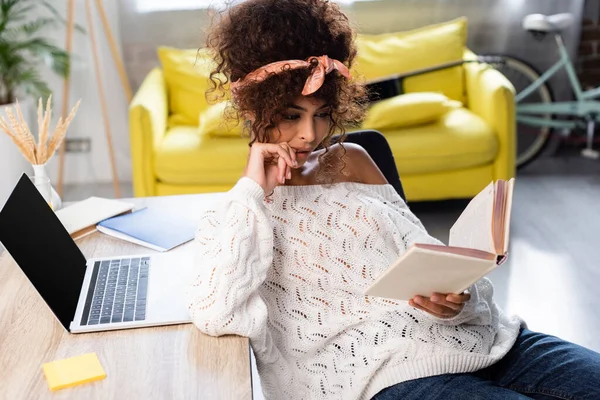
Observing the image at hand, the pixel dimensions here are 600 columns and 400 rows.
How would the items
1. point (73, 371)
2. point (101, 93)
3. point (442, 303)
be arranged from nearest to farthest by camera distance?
point (73, 371) → point (442, 303) → point (101, 93)

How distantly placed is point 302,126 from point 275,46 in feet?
0.51

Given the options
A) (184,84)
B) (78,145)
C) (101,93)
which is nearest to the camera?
(184,84)

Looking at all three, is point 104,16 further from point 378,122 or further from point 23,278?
point 23,278

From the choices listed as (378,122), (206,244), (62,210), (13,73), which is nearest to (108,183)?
(13,73)

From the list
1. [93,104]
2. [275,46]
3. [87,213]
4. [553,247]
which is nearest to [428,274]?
[275,46]

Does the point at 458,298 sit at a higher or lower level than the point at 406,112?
higher

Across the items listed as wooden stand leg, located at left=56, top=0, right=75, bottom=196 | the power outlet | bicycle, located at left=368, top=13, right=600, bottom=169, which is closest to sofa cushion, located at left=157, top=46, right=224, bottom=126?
wooden stand leg, located at left=56, top=0, right=75, bottom=196

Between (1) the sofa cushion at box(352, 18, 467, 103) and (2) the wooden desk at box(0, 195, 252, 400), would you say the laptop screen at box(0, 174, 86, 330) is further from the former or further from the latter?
(1) the sofa cushion at box(352, 18, 467, 103)

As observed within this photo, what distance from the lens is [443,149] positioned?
3299 millimetres

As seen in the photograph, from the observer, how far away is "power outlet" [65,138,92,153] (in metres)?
4.25

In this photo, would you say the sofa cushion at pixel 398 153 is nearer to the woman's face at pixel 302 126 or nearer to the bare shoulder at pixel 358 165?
the bare shoulder at pixel 358 165

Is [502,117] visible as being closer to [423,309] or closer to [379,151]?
[379,151]

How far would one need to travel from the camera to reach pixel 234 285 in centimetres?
122

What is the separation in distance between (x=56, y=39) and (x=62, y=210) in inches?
102
